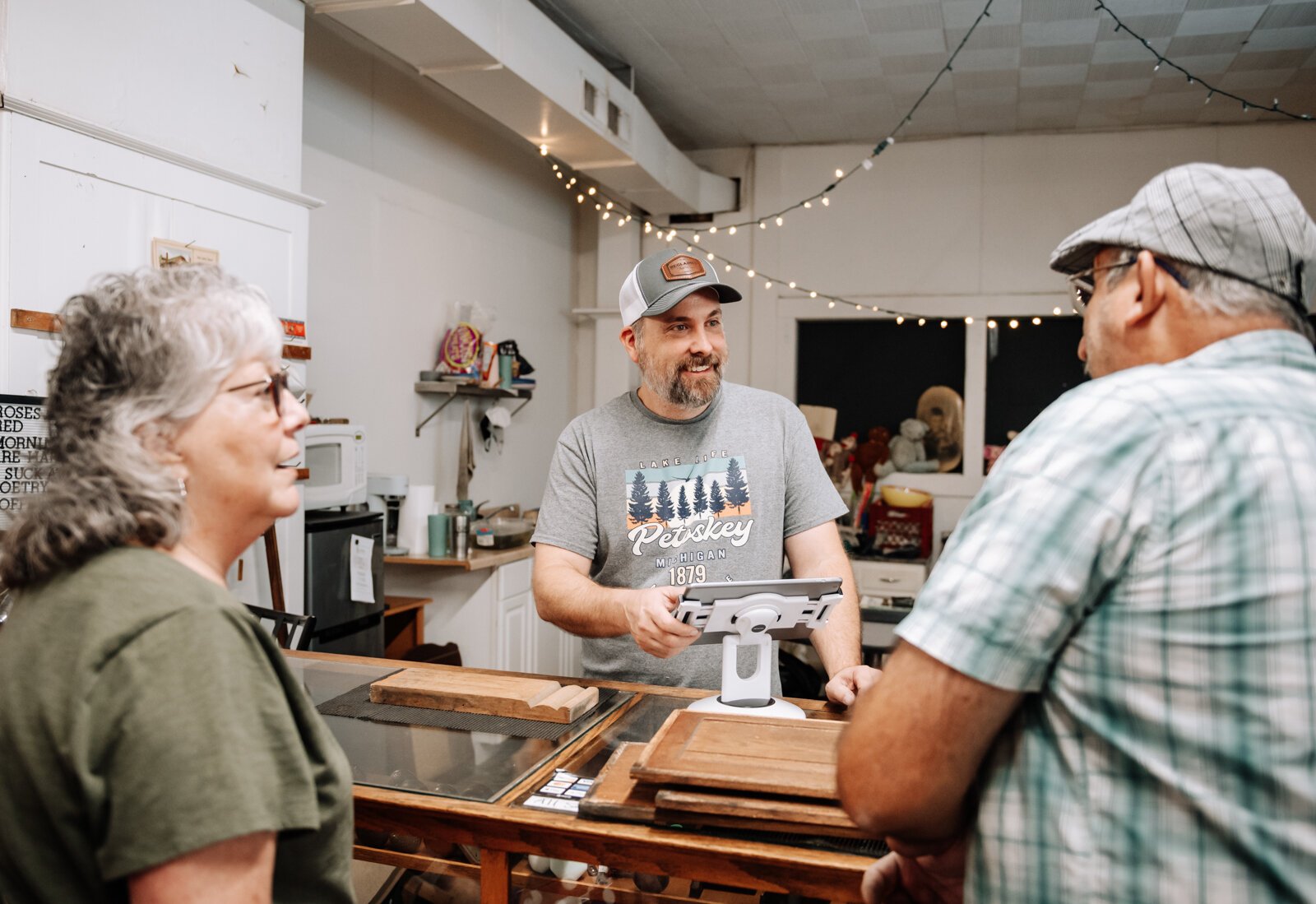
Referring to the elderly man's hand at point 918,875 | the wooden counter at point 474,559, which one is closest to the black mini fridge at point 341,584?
the wooden counter at point 474,559

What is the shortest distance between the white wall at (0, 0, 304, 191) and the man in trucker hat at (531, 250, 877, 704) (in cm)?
149

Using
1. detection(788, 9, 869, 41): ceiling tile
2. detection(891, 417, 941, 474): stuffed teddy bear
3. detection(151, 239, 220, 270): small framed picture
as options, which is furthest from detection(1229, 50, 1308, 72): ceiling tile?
detection(151, 239, 220, 270): small framed picture

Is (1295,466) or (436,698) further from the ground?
(1295,466)

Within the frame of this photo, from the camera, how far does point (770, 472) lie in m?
2.11

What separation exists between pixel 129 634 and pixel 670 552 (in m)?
1.29

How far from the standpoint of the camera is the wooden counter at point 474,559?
410 centimetres

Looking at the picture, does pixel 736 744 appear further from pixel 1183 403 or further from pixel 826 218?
pixel 826 218

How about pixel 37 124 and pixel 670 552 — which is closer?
pixel 670 552

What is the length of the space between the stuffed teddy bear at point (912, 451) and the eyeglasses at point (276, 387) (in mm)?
5224

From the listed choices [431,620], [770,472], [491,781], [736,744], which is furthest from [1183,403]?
[431,620]

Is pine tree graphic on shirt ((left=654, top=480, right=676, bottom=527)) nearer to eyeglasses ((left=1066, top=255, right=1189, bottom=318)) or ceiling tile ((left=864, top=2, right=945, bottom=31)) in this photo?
eyeglasses ((left=1066, top=255, right=1189, bottom=318))

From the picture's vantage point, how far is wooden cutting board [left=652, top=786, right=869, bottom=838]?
118cm

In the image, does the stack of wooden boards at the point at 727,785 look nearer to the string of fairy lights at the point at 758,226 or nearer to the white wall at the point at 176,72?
the white wall at the point at 176,72

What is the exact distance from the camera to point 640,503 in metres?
2.07
